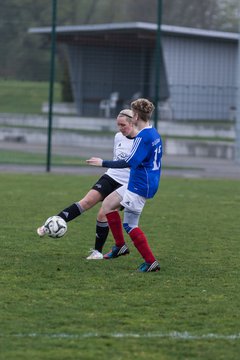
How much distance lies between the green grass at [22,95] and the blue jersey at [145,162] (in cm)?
1369

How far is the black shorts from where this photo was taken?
371 inches

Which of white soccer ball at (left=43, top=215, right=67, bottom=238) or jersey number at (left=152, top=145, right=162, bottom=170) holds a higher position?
jersey number at (left=152, top=145, right=162, bottom=170)

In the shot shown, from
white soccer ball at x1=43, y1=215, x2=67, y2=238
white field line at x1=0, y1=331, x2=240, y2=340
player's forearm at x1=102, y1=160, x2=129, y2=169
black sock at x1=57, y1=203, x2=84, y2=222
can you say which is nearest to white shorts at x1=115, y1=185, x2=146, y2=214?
player's forearm at x1=102, y1=160, x2=129, y2=169

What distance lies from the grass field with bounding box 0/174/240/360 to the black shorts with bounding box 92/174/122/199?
2.30 ft

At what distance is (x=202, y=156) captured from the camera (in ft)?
97.2

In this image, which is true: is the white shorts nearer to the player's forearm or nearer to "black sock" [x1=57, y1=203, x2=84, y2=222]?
the player's forearm

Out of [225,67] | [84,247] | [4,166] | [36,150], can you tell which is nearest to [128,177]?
[84,247]

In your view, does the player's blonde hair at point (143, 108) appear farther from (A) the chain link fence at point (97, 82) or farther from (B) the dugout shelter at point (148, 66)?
(B) the dugout shelter at point (148, 66)

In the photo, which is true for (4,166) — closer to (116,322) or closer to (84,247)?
(84,247)

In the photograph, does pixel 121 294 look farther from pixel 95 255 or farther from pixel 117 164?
pixel 95 255

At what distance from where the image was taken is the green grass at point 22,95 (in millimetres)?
22469

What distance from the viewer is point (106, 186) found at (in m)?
9.45

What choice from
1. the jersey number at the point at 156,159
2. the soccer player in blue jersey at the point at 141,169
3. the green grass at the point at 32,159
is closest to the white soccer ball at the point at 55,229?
the soccer player in blue jersey at the point at 141,169

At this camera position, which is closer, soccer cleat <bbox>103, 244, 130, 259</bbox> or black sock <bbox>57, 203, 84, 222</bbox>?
black sock <bbox>57, 203, 84, 222</bbox>
